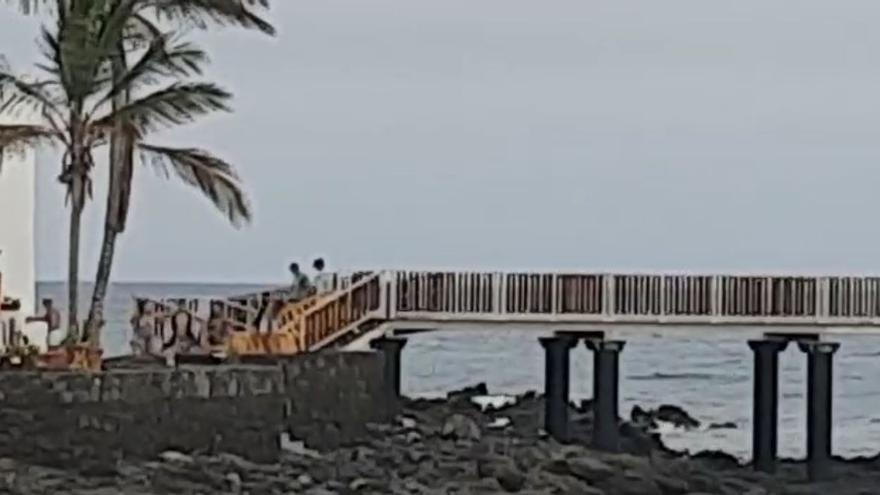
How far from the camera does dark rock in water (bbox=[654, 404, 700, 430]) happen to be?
55.2 metres

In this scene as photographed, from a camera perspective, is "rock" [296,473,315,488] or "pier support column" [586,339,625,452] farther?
"pier support column" [586,339,625,452]

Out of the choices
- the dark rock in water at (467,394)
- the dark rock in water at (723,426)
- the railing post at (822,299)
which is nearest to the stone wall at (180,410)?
the railing post at (822,299)

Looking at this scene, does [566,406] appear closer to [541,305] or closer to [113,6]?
[541,305]

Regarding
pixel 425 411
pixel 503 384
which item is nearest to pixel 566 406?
pixel 425 411

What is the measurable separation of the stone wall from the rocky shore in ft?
0.82

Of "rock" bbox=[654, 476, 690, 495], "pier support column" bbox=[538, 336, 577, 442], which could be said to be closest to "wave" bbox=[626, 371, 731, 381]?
"pier support column" bbox=[538, 336, 577, 442]

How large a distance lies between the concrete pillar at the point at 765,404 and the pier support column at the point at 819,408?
20.4 inches

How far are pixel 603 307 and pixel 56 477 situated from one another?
14.8 m

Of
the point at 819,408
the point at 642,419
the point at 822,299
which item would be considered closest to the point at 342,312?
the point at 822,299

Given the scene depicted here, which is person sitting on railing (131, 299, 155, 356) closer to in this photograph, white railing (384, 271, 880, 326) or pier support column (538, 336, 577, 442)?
white railing (384, 271, 880, 326)

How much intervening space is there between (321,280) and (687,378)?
145ft

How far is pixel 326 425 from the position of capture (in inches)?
1152

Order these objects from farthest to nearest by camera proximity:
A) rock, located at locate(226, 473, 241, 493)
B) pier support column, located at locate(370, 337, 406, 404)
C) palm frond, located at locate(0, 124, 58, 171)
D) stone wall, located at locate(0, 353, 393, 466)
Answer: pier support column, located at locate(370, 337, 406, 404) → palm frond, located at locate(0, 124, 58, 171) → rock, located at locate(226, 473, 241, 493) → stone wall, located at locate(0, 353, 393, 466)

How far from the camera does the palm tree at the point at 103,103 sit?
2653cm
